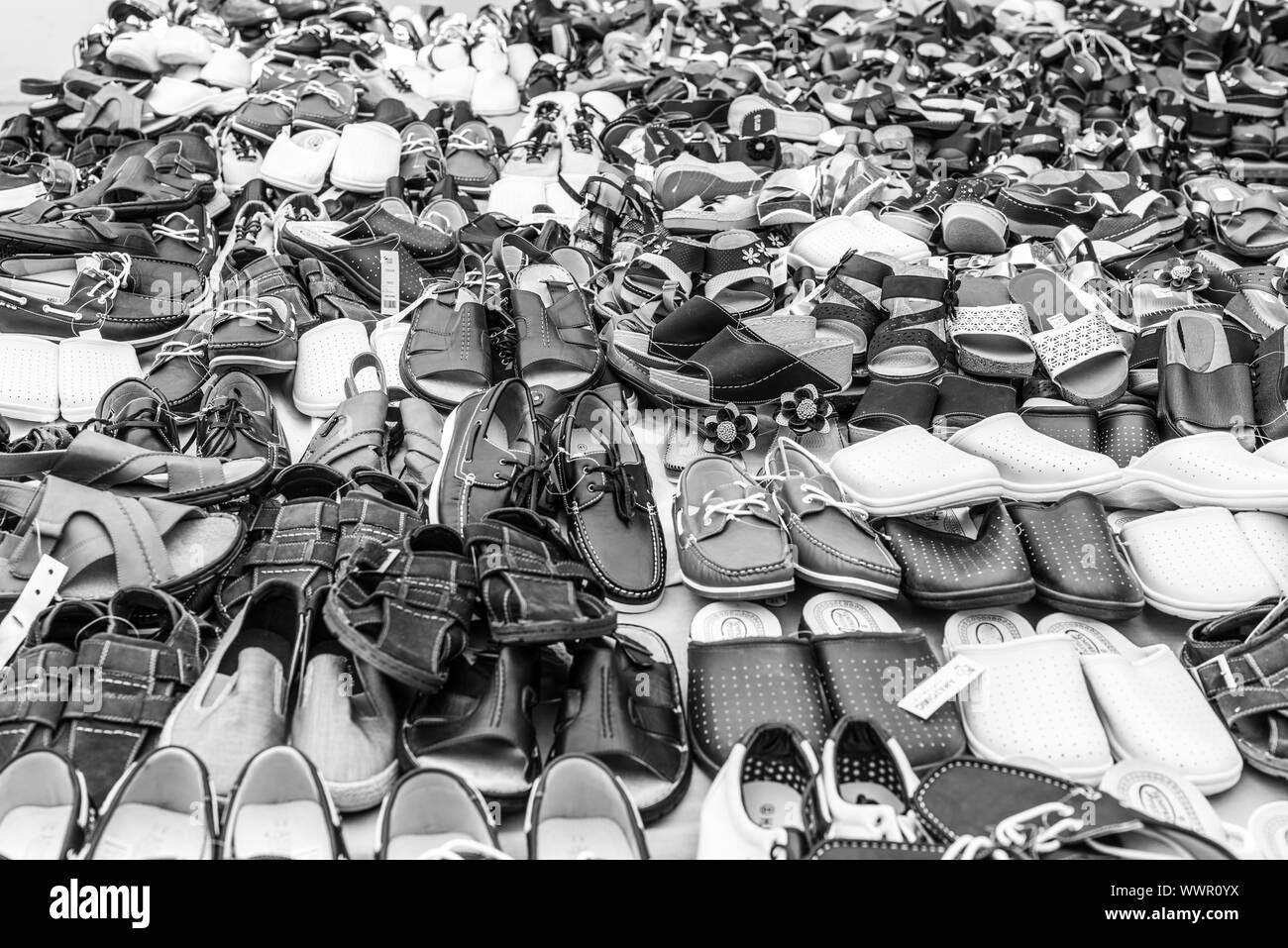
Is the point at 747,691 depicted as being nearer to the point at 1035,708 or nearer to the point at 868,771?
the point at 868,771

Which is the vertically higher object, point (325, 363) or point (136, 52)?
point (136, 52)

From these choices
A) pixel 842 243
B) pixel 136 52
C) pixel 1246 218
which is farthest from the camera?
pixel 136 52

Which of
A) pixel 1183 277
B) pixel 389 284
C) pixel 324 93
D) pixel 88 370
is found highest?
pixel 1183 277

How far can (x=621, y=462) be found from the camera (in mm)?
1550

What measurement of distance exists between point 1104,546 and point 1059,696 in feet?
1.10

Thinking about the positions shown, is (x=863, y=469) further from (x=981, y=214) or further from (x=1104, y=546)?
(x=981, y=214)

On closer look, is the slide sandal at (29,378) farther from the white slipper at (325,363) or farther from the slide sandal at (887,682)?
the slide sandal at (887,682)

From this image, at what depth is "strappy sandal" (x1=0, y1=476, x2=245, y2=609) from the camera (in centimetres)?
123

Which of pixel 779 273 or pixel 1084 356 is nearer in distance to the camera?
pixel 1084 356

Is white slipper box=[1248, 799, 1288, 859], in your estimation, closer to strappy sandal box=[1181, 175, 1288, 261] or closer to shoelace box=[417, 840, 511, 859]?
shoelace box=[417, 840, 511, 859]

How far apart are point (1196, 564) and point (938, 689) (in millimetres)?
554

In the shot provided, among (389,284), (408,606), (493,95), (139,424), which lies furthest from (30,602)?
(493,95)

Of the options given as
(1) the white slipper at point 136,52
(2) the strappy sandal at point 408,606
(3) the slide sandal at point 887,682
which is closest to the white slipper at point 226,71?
(1) the white slipper at point 136,52

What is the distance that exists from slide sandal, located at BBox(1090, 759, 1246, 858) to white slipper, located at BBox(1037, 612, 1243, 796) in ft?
0.09
